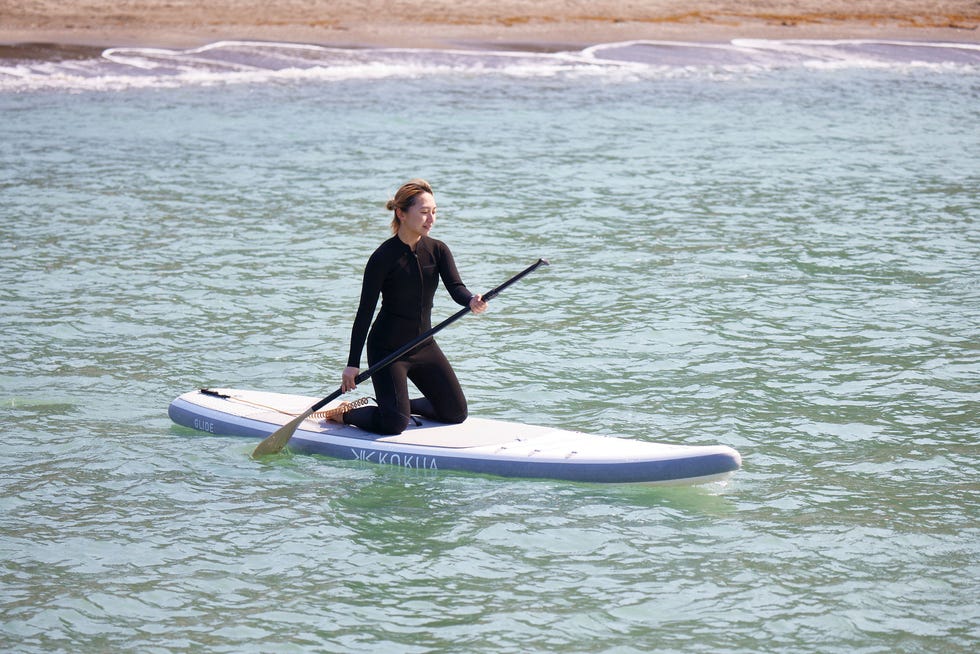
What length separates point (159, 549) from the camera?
6.95 meters

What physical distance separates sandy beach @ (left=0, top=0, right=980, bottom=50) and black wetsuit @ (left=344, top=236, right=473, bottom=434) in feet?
75.5

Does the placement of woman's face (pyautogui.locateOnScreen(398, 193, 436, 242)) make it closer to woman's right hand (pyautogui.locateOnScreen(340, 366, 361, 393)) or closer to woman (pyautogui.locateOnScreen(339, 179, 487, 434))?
woman (pyautogui.locateOnScreen(339, 179, 487, 434))

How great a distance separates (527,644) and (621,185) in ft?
41.5

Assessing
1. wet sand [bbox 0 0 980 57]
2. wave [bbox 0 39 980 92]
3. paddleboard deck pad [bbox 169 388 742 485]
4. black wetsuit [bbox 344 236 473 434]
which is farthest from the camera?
wet sand [bbox 0 0 980 57]

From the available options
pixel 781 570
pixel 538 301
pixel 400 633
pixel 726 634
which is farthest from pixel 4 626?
pixel 538 301

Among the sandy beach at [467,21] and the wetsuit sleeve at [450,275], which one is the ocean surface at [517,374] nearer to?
the wetsuit sleeve at [450,275]

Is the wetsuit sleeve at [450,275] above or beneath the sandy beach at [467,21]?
beneath

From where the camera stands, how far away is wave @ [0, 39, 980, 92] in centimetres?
2689

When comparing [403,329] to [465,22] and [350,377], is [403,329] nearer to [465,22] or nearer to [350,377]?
[350,377]

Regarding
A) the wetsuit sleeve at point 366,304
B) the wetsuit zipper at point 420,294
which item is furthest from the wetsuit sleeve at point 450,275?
the wetsuit sleeve at point 366,304

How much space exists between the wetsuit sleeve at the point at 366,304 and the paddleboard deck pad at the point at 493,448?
67 centimetres

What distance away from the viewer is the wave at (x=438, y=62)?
2689 cm

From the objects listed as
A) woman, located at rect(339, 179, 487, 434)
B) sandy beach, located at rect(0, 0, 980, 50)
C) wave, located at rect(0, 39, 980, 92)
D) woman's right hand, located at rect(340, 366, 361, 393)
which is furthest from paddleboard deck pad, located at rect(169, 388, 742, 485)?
sandy beach, located at rect(0, 0, 980, 50)

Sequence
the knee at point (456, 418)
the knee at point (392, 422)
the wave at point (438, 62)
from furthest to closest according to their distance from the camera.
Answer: the wave at point (438, 62)
the knee at point (456, 418)
the knee at point (392, 422)
